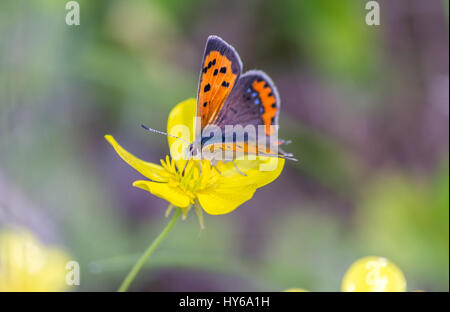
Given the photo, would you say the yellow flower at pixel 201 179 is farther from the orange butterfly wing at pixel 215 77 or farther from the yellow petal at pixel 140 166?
the orange butterfly wing at pixel 215 77

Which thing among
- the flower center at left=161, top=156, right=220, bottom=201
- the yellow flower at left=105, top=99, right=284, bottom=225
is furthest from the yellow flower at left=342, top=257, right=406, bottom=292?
the flower center at left=161, top=156, right=220, bottom=201

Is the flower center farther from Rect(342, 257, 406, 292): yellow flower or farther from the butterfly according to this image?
Rect(342, 257, 406, 292): yellow flower

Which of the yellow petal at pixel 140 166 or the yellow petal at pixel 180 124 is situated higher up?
the yellow petal at pixel 180 124

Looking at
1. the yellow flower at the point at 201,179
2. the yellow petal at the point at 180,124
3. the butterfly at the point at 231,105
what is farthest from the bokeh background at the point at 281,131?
the butterfly at the point at 231,105

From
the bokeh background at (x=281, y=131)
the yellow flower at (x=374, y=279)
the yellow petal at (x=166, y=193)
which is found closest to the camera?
the yellow petal at (x=166, y=193)

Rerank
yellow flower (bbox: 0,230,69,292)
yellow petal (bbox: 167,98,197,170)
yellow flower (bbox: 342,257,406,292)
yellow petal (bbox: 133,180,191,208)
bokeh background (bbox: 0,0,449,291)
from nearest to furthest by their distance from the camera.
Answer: yellow petal (bbox: 133,180,191,208) < yellow flower (bbox: 342,257,406,292) < yellow flower (bbox: 0,230,69,292) < yellow petal (bbox: 167,98,197,170) < bokeh background (bbox: 0,0,449,291)

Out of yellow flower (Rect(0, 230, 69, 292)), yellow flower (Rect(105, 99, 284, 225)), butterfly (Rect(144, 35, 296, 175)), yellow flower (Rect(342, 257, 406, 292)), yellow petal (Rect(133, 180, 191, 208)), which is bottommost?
yellow flower (Rect(342, 257, 406, 292))
